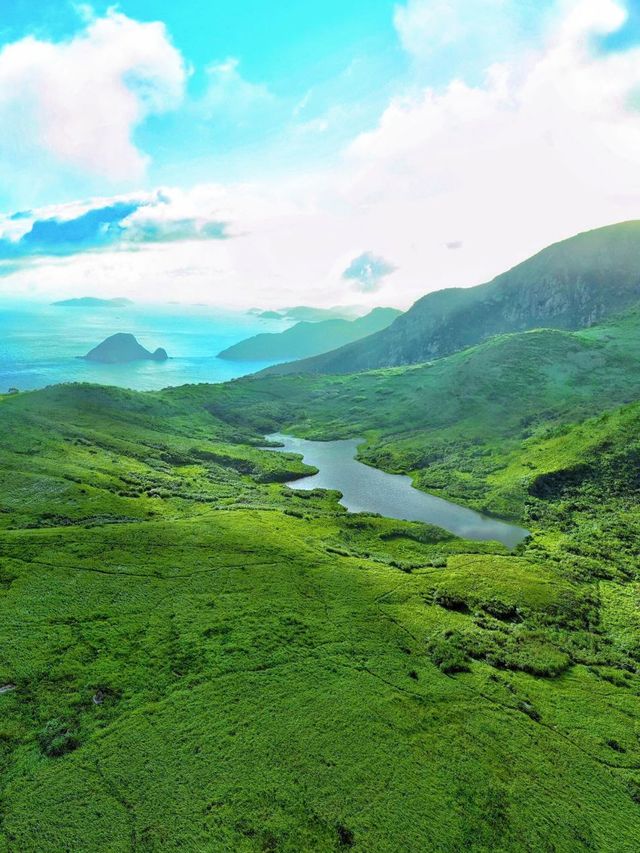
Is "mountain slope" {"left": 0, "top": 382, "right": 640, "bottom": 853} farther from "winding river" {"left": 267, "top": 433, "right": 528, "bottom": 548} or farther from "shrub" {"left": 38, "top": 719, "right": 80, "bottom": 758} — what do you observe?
"winding river" {"left": 267, "top": 433, "right": 528, "bottom": 548}

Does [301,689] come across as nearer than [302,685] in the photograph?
Yes

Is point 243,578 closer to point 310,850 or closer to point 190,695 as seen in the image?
point 190,695

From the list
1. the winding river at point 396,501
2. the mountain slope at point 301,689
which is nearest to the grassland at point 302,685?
the mountain slope at point 301,689

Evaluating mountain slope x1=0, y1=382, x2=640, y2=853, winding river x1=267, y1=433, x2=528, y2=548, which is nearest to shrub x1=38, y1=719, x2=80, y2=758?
mountain slope x1=0, y1=382, x2=640, y2=853

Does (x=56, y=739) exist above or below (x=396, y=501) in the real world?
above

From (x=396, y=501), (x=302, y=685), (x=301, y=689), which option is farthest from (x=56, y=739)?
(x=396, y=501)

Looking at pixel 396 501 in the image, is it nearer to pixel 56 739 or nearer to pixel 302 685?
pixel 302 685

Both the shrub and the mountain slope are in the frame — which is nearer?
the mountain slope

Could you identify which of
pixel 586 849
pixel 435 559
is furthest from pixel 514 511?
pixel 586 849
